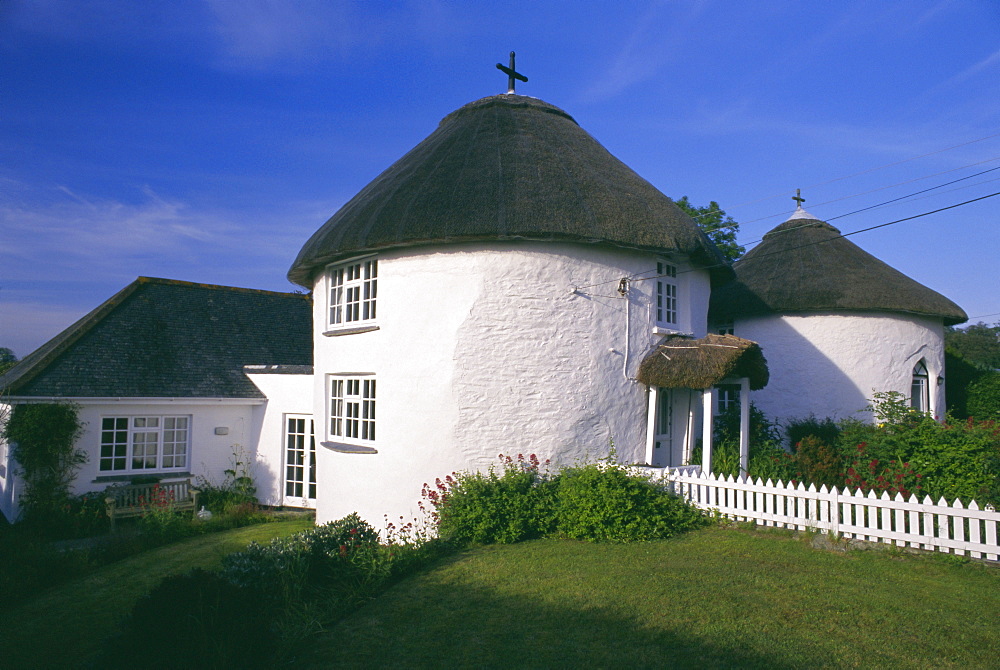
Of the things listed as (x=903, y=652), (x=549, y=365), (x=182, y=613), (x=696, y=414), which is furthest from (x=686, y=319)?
(x=182, y=613)

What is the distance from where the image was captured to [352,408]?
12516mm

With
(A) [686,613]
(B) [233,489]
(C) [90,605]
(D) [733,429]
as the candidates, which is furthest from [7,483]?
(D) [733,429]

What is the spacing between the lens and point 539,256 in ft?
35.0

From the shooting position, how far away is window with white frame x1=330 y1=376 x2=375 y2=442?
12.0 metres

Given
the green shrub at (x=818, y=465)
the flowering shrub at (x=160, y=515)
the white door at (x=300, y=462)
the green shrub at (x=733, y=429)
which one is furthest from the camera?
the white door at (x=300, y=462)

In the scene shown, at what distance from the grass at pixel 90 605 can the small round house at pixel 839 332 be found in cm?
1285

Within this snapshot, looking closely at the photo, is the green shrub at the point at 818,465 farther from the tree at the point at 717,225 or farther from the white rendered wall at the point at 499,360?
the tree at the point at 717,225

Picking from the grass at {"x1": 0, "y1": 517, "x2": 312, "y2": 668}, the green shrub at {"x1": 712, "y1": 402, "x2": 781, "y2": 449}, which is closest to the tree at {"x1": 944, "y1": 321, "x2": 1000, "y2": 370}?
the green shrub at {"x1": 712, "y1": 402, "x2": 781, "y2": 449}

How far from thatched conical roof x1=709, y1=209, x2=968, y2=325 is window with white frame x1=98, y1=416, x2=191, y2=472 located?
47.8ft

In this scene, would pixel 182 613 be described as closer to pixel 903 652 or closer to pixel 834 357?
pixel 903 652

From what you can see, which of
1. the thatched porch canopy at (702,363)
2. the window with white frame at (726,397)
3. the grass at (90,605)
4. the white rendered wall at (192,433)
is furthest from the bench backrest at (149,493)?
the window with white frame at (726,397)

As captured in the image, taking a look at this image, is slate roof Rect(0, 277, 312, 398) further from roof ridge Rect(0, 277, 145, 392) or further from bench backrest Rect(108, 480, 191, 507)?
bench backrest Rect(108, 480, 191, 507)

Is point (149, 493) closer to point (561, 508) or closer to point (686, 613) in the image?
point (561, 508)

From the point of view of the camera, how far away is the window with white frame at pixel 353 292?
12.0 metres
